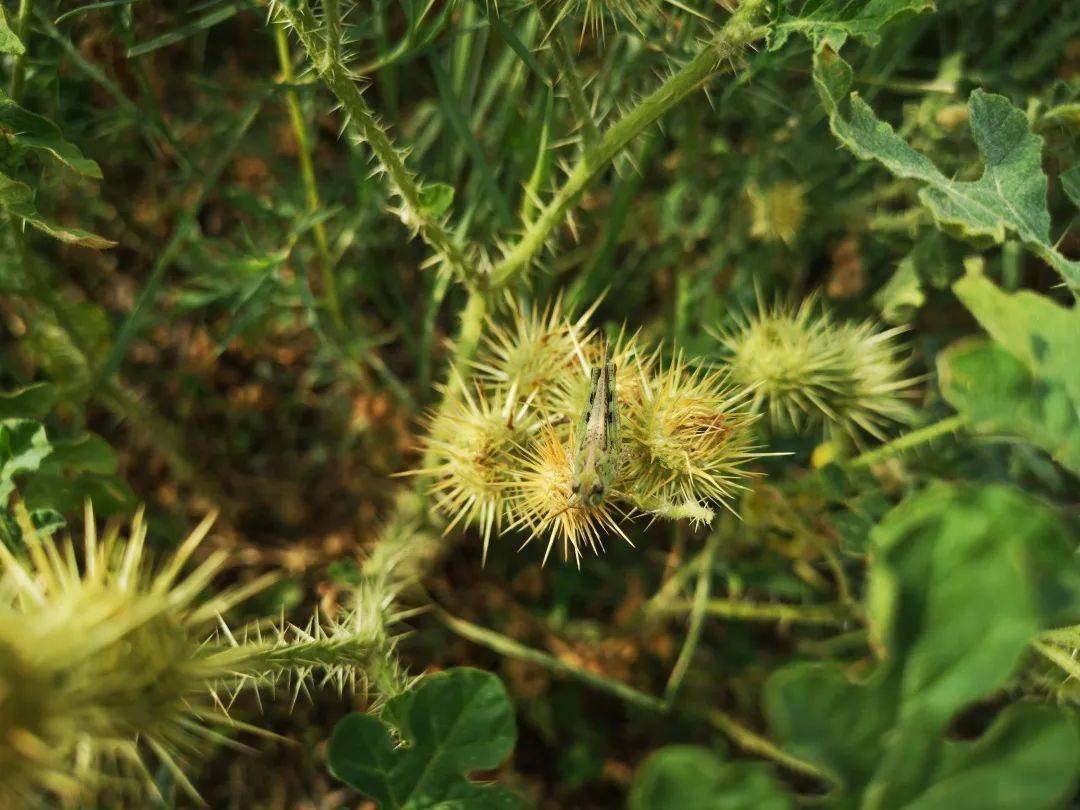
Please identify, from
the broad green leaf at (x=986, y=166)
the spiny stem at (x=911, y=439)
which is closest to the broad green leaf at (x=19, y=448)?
the broad green leaf at (x=986, y=166)

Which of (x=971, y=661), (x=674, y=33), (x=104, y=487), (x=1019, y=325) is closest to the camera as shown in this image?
(x=971, y=661)

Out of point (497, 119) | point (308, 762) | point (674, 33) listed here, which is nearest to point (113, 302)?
point (497, 119)

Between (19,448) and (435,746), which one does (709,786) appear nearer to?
(435,746)

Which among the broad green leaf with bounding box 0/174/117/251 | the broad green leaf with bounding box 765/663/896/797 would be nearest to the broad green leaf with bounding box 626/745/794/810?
the broad green leaf with bounding box 765/663/896/797

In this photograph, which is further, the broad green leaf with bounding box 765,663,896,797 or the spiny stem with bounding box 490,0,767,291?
the spiny stem with bounding box 490,0,767,291

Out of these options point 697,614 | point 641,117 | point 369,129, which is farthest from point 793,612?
point 369,129

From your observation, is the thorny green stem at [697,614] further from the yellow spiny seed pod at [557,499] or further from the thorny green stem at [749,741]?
the yellow spiny seed pod at [557,499]

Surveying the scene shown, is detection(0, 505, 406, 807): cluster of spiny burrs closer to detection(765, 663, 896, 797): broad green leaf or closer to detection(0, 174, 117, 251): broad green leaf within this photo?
detection(0, 174, 117, 251): broad green leaf

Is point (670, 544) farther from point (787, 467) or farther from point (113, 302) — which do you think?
point (113, 302)
